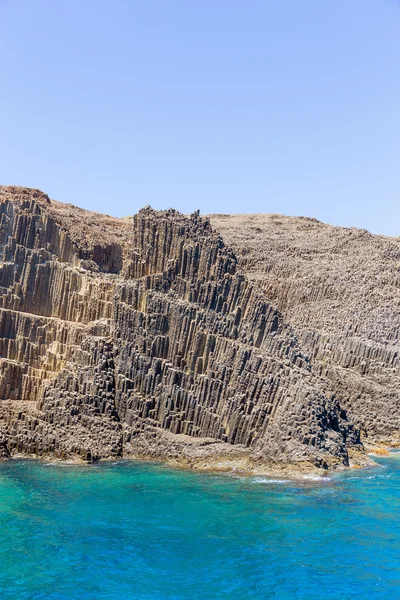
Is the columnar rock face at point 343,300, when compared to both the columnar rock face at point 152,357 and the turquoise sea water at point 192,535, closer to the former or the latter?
the columnar rock face at point 152,357

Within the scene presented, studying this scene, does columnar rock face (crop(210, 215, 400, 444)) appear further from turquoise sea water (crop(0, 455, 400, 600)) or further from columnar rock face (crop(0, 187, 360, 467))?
turquoise sea water (crop(0, 455, 400, 600))

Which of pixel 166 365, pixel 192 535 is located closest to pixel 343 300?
pixel 166 365

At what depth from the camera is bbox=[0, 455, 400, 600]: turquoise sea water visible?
24.7 metres

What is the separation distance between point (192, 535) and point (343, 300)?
35415 mm

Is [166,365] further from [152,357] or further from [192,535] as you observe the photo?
[192,535]

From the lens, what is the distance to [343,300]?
61.1 metres

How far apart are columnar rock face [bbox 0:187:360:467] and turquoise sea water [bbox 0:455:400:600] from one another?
3.62 meters

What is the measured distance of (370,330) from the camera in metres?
57.4

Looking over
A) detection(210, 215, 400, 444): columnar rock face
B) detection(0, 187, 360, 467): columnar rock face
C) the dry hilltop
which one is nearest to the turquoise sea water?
the dry hilltop

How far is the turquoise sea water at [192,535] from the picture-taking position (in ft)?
80.9

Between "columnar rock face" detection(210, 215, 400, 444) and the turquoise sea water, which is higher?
"columnar rock face" detection(210, 215, 400, 444)

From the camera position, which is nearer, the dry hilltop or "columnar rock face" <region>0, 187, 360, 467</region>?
the dry hilltop

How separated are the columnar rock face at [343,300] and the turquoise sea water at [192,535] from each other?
14.1 meters

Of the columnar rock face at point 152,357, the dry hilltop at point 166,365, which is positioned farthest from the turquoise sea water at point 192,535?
the columnar rock face at point 152,357
